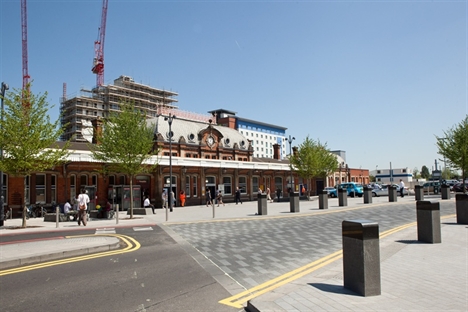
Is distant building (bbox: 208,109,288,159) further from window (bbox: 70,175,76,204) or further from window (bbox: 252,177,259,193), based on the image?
window (bbox: 70,175,76,204)

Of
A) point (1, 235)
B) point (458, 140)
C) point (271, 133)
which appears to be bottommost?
point (1, 235)

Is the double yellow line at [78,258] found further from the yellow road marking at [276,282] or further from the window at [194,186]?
the window at [194,186]

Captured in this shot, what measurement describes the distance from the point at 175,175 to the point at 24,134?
20430 millimetres

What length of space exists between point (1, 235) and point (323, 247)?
14042mm

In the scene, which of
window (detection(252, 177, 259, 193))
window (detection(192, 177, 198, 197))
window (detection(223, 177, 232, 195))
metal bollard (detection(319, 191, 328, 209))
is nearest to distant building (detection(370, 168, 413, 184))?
window (detection(252, 177, 259, 193))

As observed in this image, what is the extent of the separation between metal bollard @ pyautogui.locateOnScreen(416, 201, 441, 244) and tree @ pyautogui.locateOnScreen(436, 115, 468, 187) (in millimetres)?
28979

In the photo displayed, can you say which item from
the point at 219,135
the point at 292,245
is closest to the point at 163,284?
the point at 292,245

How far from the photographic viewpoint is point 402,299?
545 cm

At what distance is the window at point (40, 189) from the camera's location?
2802 cm

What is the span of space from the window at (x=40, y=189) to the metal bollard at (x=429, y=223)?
2710 centimetres

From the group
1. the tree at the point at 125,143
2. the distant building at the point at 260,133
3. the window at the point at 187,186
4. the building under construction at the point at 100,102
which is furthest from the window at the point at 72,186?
the distant building at the point at 260,133

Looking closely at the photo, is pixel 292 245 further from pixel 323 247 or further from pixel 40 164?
pixel 40 164

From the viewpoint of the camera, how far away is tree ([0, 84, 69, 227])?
18.6m

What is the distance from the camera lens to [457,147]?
3578 cm
